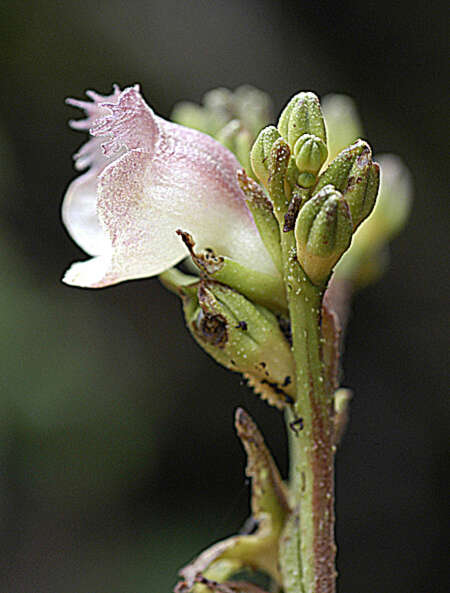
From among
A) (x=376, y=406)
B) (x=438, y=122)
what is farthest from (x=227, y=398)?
(x=438, y=122)

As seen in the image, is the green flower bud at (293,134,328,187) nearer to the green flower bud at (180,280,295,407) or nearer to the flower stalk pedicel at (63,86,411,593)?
the flower stalk pedicel at (63,86,411,593)

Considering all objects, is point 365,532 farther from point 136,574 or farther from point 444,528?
point 136,574

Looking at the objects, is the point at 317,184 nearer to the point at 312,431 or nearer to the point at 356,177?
the point at 356,177

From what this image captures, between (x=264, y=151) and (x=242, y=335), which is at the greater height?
(x=264, y=151)

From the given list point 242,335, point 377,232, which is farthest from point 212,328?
point 377,232

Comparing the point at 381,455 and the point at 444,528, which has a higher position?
the point at 381,455

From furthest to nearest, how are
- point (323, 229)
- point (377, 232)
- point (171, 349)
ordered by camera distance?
1. point (171, 349)
2. point (377, 232)
3. point (323, 229)
